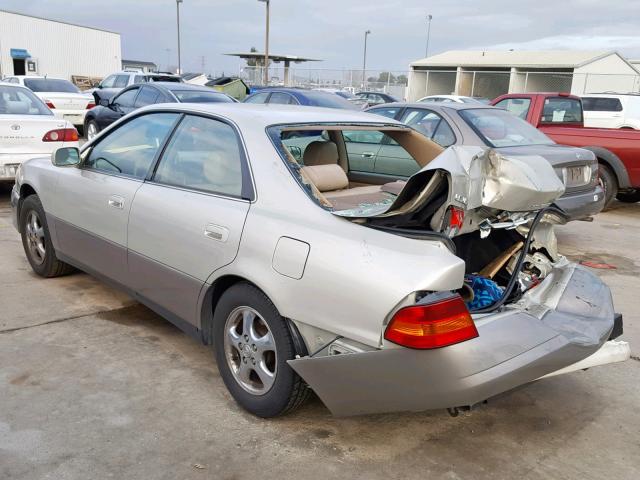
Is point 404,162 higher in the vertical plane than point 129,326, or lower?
higher

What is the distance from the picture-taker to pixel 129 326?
4.25 metres

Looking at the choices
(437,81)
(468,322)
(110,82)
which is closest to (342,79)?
(437,81)

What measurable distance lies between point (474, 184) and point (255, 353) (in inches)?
53.2

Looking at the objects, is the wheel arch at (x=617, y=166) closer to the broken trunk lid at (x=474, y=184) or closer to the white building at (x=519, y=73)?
the broken trunk lid at (x=474, y=184)

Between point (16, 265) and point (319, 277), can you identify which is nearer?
point (319, 277)

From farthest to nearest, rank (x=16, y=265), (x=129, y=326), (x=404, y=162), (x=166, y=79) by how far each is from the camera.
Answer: (x=166, y=79)
(x=16, y=265)
(x=404, y=162)
(x=129, y=326)

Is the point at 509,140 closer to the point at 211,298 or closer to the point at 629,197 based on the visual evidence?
the point at 629,197

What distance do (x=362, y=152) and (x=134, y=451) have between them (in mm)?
3917

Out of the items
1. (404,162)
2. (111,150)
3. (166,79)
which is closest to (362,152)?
(404,162)

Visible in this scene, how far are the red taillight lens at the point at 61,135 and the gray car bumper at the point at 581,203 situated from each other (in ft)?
20.0

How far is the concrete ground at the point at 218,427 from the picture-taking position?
108 inches

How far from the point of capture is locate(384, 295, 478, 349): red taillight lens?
2.40m

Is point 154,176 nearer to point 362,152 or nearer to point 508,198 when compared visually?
point 508,198

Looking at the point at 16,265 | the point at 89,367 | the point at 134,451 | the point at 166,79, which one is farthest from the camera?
the point at 166,79
